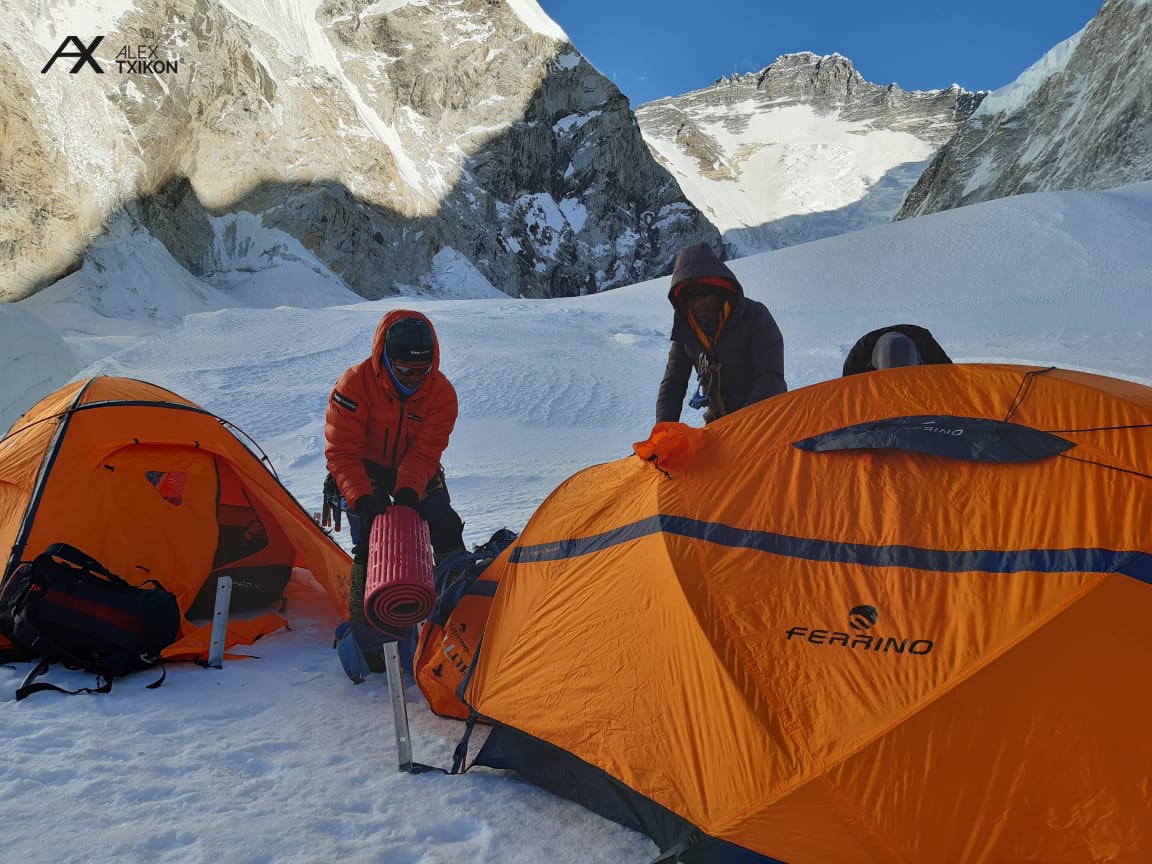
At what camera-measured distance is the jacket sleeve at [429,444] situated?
3.20 metres

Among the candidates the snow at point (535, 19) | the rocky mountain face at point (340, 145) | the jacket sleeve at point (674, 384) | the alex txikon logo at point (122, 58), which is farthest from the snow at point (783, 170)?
the jacket sleeve at point (674, 384)

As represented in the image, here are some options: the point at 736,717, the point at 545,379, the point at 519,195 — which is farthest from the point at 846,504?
the point at 519,195

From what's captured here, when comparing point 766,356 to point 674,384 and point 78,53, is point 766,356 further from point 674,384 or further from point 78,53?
point 78,53

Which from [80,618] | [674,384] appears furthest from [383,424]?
[674,384]

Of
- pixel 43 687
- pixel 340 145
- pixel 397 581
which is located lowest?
pixel 43 687

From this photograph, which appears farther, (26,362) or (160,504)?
(26,362)

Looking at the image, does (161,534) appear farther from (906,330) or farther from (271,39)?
(271,39)

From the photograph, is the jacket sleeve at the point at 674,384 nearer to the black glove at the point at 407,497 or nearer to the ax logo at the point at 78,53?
the black glove at the point at 407,497

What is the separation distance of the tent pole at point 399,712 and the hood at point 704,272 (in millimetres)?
1965

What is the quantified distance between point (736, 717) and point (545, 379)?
→ 770 cm

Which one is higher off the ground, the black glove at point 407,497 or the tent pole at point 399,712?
the black glove at point 407,497

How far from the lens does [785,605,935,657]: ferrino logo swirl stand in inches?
69.4

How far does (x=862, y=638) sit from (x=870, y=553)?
25 centimetres

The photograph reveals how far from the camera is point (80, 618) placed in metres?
2.62
